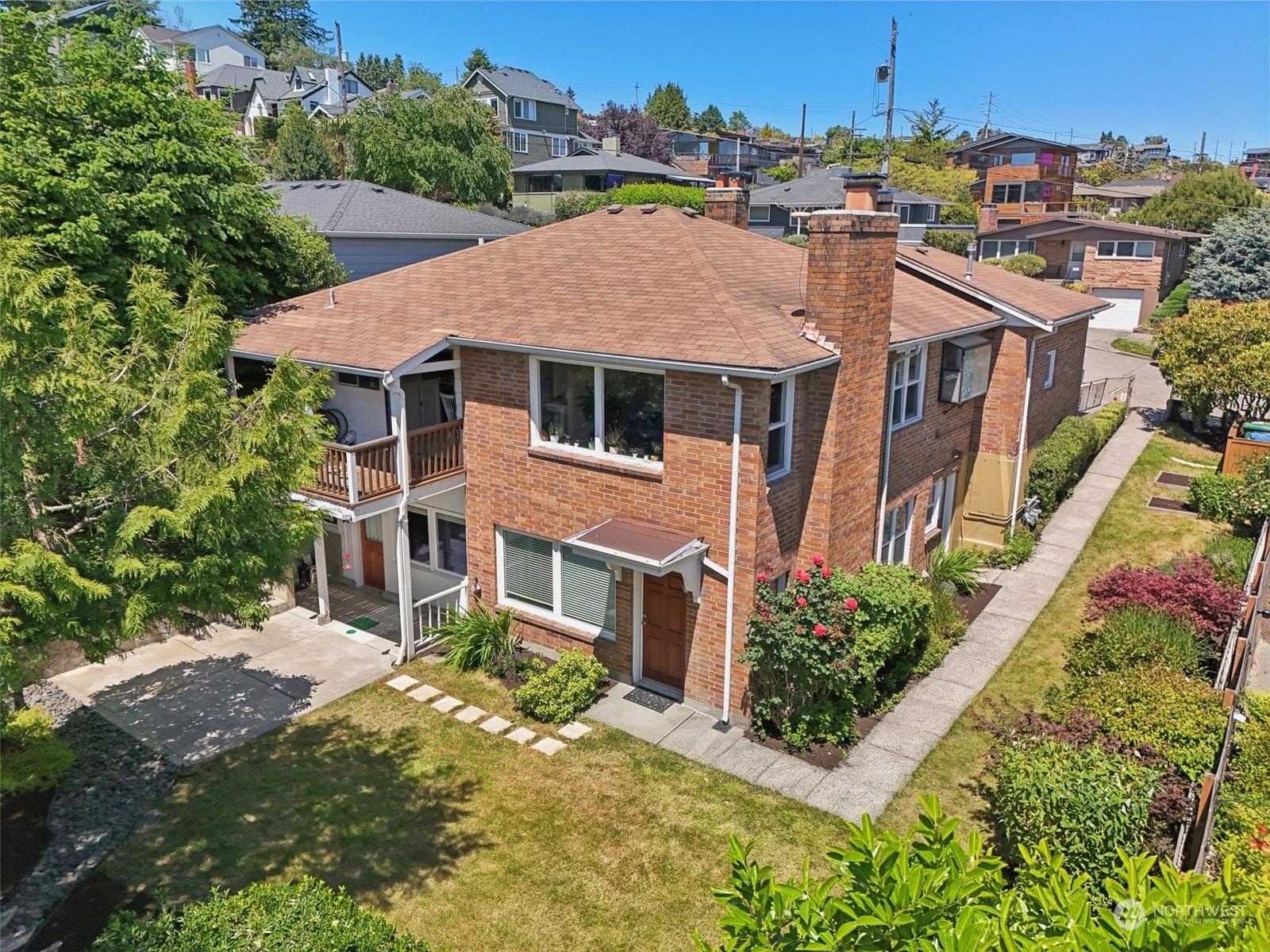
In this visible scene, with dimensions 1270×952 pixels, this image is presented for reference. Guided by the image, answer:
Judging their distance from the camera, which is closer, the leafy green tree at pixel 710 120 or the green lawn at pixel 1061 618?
the green lawn at pixel 1061 618

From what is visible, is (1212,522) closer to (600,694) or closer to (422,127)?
(600,694)

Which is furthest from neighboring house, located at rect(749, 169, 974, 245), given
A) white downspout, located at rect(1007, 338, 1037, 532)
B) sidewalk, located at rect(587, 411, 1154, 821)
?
sidewalk, located at rect(587, 411, 1154, 821)

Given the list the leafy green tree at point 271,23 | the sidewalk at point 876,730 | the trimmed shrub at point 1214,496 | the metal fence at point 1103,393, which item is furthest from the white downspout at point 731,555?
the leafy green tree at point 271,23

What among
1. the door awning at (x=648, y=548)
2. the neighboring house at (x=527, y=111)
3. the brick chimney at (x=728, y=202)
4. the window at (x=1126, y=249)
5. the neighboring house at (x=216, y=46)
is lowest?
the door awning at (x=648, y=548)

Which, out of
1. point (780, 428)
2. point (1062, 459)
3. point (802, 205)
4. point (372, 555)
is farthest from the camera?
point (802, 205)

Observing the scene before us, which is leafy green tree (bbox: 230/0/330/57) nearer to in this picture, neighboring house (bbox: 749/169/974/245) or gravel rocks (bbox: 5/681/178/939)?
neighboring house (bbox: 749/169/974/245)

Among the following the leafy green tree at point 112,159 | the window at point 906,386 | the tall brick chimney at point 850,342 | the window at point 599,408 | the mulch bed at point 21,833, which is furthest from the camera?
the window at point 906,386

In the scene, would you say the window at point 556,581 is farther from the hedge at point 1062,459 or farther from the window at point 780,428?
the hedge at point 1062,459

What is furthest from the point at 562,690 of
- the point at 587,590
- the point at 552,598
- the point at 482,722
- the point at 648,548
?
the point at 648,548

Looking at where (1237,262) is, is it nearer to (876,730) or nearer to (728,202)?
(728,202)
